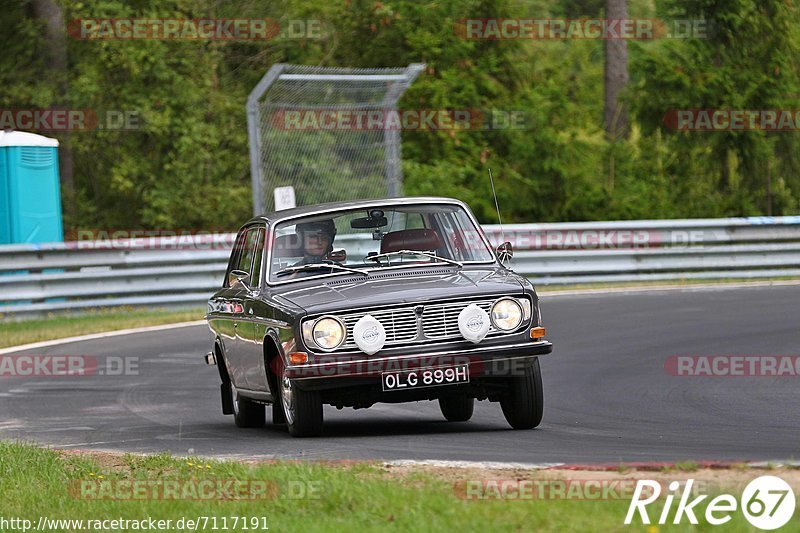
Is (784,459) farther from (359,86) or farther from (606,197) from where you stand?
(606,197)

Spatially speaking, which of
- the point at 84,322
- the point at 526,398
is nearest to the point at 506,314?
the point at 526,398

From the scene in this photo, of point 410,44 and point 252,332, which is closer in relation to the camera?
point 252,332

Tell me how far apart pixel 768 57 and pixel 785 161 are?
2035mm

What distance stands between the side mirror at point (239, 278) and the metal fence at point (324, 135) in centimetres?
857

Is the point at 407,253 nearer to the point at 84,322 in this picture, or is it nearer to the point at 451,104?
the point at 84,322

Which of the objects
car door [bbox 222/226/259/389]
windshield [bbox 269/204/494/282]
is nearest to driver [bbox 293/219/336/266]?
windshield [bbox 269/204/494/282]

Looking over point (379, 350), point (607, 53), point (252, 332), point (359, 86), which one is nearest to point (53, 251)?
point (359, 86)

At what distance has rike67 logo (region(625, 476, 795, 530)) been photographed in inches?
228

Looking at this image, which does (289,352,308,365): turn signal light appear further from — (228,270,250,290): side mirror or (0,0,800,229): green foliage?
(0,0,800,229): green foliage

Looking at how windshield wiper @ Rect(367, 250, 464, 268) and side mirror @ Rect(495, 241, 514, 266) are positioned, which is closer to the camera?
windshield wiper @ Rect(367, 250, 464, 268)

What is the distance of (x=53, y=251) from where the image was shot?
20.3 m

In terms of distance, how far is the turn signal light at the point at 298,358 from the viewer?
9203mm

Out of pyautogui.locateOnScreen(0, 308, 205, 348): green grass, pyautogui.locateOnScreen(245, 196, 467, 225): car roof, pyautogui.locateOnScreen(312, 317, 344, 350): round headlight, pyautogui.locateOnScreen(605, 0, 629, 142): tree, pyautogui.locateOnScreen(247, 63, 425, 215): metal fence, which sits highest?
pyautogui.locateOnScreen(605, 0, 629, 142): tree

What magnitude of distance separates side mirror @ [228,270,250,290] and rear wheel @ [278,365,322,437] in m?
1.30
